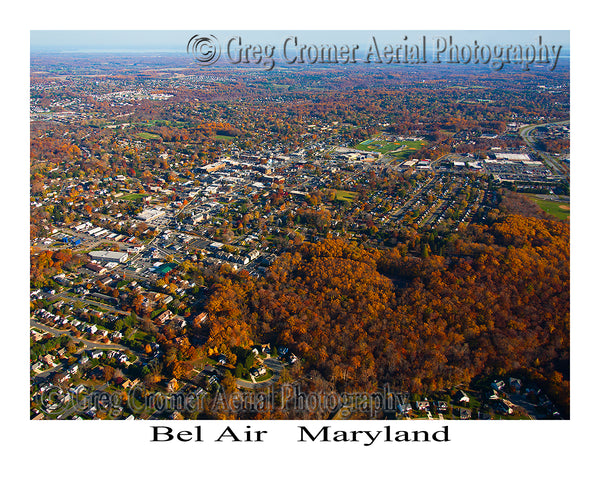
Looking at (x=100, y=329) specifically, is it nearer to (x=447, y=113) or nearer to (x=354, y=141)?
(x=354, y=141)

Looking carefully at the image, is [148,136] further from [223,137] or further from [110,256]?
[110,256]

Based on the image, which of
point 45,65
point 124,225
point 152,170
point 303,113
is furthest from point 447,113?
point 45,65

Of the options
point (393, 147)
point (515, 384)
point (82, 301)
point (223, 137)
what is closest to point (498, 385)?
point (515, 384)

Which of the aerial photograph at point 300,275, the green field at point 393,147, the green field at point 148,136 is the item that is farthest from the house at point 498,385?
the green field at point 148,136

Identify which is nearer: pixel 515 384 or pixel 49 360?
pixel 515 384

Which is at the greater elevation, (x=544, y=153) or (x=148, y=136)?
(x=148, y=136)

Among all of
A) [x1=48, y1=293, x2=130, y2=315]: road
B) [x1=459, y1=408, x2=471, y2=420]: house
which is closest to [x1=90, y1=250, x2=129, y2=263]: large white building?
[x1=48, y1=293, x2=130, y2=315]: road

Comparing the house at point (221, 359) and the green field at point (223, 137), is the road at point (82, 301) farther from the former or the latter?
the green field at point (223, 137)
